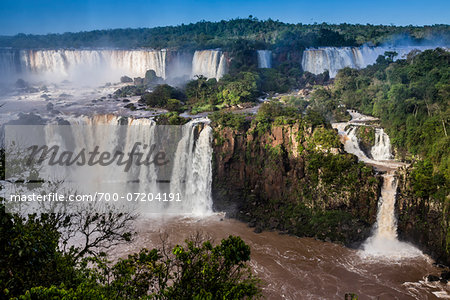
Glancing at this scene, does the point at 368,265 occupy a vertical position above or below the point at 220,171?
below

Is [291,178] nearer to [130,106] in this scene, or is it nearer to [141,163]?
[141,163]

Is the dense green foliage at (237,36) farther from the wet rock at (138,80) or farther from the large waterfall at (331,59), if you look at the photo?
the wet rock at (138,80)

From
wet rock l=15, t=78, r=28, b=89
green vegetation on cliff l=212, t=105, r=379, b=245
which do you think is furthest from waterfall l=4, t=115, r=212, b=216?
wet rock l=15, t=78, r=28, b=89

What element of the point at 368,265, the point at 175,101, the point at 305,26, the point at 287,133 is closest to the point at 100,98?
the point at 175,101

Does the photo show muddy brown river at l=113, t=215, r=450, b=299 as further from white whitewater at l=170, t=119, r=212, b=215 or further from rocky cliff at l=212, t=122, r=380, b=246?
white whitewater at l=170, t=119, r=212, b=215

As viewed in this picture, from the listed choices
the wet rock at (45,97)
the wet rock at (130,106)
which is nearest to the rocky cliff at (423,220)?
the wet rock at (130,106)

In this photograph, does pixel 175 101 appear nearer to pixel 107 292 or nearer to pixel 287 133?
pixel 287 133
